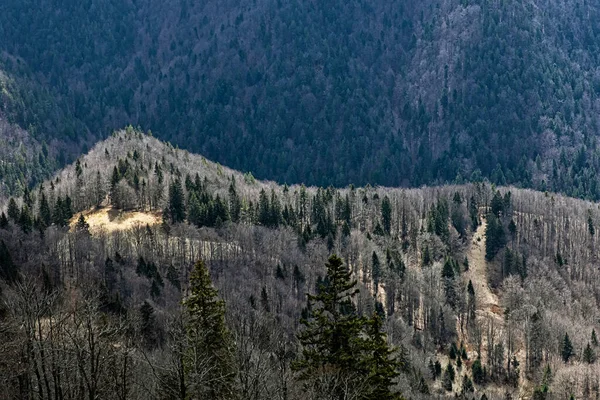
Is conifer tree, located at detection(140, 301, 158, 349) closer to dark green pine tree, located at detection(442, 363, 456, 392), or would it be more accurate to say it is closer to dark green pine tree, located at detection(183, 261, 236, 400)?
dark green pine tree, located at detection(183, 261, 236, 400)

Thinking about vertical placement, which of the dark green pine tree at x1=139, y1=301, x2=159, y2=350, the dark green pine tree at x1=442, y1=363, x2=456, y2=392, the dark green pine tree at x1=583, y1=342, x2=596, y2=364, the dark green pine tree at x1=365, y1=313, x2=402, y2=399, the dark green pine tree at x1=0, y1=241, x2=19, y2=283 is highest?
the dark green pine tree at x1=365, y1=313, x2=402, y2=399

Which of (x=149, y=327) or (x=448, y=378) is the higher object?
(x=149, y=327)

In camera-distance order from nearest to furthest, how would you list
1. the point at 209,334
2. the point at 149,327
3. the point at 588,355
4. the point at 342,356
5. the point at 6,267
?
the point at 342,356 < the point at 209,334 < the point at 149,327 < the point at 6,267 < the point at 588,355

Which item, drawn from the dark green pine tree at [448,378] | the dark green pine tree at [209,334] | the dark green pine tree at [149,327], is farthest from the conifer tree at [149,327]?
the dark green pine tree at [448,378]

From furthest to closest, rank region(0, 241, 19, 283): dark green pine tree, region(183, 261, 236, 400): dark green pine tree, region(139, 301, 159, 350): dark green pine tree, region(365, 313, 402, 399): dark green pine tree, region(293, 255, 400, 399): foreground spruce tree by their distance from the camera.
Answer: region(0, 241, 19, 283): dark green pine tree < region(139, 301, 159, 350): dark green pine tree < region(183, 261, 236, 400): dark green pine tree < region(365, 313, 402, 399): dark green pine tree < region(293, 255, 400, 399): foreground spruce tree

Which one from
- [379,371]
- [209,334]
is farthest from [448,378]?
[379,371]

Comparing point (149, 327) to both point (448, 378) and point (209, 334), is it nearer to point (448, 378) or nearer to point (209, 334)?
Result: point (209, 334)

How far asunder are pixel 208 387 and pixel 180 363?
1401cm

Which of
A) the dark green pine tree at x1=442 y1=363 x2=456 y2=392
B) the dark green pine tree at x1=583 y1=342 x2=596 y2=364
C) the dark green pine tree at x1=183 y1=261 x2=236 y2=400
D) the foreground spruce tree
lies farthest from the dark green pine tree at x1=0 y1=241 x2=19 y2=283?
the dark green pine tree at x1=583 y1=342 x2=596 y2=364

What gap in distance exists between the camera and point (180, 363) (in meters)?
43.6

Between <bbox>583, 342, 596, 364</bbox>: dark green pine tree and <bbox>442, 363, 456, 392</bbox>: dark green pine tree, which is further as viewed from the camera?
<bbox>583, 342, 596, 364</bbox>: dark green pine tree

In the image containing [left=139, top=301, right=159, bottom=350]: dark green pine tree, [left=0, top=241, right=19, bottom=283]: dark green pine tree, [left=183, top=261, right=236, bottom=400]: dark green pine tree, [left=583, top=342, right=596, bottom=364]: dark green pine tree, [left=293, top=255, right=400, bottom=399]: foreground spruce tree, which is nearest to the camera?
[left=293, top=255, right=400, bottom=399]: foreground spruce tree

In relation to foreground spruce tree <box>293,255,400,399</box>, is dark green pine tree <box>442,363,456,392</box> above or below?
below

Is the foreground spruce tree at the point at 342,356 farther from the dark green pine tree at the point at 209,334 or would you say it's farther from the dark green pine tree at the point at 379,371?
the dark green pine tree at the point at 209,334
